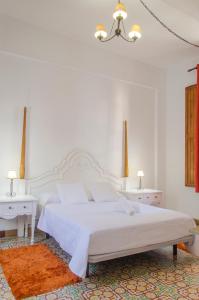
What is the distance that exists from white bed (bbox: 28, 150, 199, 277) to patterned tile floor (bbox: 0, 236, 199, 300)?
20 centimetres

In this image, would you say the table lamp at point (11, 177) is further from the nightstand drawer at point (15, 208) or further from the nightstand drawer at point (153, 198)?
the nightstand drawer at point (153, 198)

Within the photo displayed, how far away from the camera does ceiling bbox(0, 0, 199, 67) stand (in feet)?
11.8

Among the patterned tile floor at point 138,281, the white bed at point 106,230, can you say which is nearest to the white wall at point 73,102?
the white bed at point 106,230

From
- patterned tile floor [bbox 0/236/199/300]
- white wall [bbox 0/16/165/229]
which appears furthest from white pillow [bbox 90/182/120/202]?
patterned tile floor [bbox 0/236/199/300]

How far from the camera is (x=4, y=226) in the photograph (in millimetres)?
3959

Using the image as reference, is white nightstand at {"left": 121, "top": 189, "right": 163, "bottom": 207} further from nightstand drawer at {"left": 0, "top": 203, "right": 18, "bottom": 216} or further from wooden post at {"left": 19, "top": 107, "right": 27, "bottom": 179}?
nightstand drawer at {"left": 0, "top": 203, "right": 18, "bottom": 216}

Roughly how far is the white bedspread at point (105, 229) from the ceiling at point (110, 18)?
2751mm

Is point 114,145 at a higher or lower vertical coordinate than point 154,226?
higher

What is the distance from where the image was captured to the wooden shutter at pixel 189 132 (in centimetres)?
526

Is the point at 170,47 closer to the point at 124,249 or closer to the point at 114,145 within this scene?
the point at 114,145

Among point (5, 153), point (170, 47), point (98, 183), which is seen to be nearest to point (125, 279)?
point (98, 183)

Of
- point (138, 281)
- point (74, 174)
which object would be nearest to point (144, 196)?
point (74, 174)

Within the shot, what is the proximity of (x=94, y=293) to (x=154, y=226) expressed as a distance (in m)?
0.99

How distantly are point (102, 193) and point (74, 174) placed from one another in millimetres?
631
